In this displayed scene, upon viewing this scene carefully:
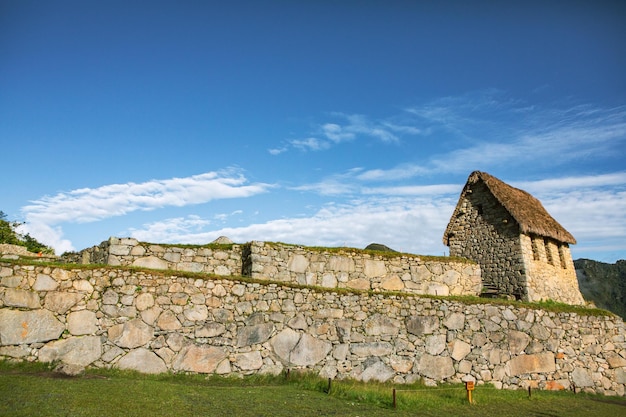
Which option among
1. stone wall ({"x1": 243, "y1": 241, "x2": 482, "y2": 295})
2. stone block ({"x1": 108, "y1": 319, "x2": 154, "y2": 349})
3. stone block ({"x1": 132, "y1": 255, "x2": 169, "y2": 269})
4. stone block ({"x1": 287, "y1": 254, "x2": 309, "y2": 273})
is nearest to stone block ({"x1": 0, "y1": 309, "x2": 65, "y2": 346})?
stone block ({"x1": 108, "y1": 319, "x2": 154, "y2": 349})

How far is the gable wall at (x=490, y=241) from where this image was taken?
62.5 feet

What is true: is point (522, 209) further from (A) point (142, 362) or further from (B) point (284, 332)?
(A) point (142, 362)

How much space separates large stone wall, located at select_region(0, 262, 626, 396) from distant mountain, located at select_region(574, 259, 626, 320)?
18.2m

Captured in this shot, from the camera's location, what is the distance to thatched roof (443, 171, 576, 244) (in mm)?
19531

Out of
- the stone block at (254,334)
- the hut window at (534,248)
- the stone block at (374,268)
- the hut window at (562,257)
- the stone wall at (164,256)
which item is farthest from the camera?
the hut window at (562,257)

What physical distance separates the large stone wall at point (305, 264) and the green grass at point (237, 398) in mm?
3891

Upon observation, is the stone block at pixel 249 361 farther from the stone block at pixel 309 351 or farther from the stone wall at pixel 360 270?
the stone wall at pixel 360 270

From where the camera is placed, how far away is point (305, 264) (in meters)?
15.4

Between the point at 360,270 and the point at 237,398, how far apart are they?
7.77 metres

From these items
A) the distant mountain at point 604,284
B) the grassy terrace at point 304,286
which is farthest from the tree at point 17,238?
the distant mountain at point 604,284

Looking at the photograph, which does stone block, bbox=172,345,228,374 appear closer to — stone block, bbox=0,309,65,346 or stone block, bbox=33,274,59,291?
stone block, bbox=0,309,65,346

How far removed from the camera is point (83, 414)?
709cm

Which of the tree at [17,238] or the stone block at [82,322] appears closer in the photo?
the stone block at [82,322]

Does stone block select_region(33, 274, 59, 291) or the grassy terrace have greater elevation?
the grassy terrace
